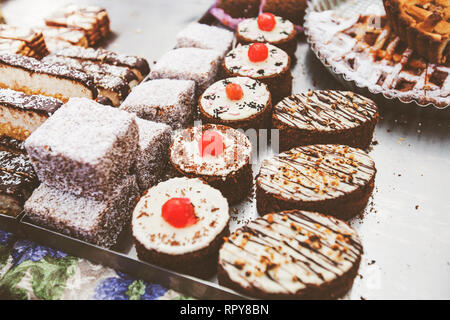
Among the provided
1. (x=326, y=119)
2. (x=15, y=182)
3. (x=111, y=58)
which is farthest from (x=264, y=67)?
(x=15, y=182)

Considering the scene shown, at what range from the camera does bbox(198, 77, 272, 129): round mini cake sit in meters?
2.85

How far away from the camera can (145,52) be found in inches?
163

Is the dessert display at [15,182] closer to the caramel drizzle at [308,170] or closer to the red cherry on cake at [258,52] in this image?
the caramel drizzle at [308,170]

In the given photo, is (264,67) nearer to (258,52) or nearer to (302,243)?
(258,52)

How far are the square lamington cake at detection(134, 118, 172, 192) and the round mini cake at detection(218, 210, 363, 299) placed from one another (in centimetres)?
81

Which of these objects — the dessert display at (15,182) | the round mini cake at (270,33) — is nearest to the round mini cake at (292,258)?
the dessert display at (15,182)

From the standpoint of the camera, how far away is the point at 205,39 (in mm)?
3740

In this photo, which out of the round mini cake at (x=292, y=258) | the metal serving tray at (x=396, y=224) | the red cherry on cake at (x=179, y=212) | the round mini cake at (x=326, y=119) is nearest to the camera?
the round mini cake at (x=292, y=258)

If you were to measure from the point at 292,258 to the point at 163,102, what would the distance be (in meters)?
1.50

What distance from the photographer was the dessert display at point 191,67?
10.7ft

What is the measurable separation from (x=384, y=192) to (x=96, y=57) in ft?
8.75

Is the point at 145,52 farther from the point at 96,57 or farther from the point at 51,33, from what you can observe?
the point at 51,33

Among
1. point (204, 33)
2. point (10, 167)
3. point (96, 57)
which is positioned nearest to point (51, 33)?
point (96, 57)

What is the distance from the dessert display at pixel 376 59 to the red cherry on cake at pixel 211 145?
4.24 ft
